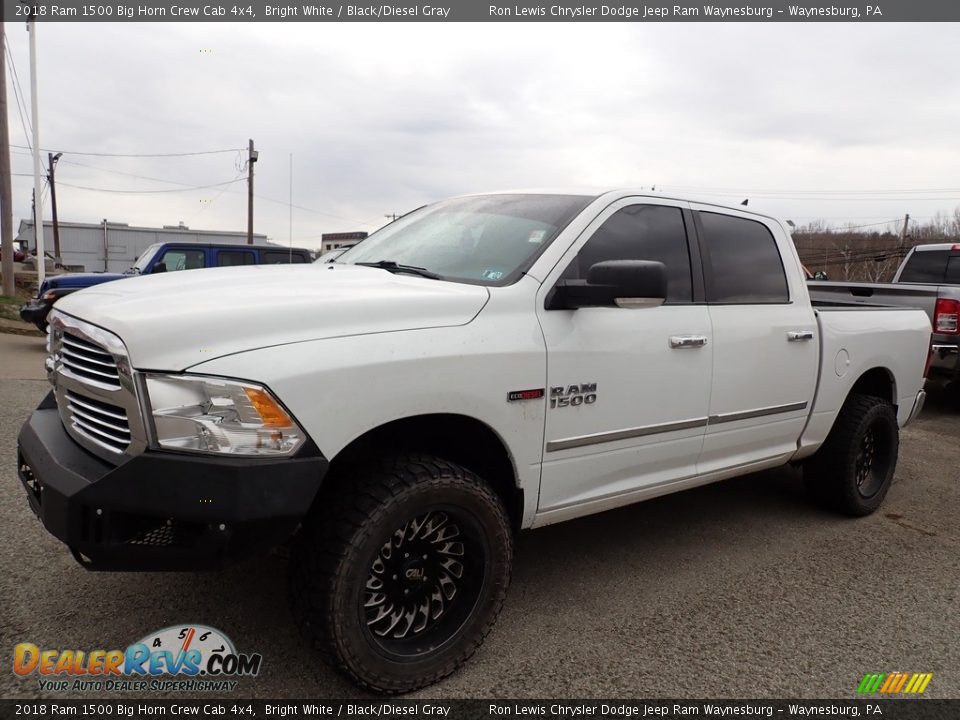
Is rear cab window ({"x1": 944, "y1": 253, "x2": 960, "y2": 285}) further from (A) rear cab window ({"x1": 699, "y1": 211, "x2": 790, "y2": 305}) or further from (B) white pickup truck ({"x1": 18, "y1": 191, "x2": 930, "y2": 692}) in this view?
(B) white pickup truck ({"x1": 18, "y1": 191, "x2": 930, "y2": 692})

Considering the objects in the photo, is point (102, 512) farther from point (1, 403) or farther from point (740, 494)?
point (1, 403)

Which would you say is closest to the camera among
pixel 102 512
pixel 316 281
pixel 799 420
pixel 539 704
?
pixel 102 512

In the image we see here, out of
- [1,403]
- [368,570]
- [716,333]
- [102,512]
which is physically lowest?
[1,403]

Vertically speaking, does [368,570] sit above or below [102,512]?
below

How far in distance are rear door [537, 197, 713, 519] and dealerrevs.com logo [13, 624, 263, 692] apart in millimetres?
1334

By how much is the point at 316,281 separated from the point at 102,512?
1.11 m

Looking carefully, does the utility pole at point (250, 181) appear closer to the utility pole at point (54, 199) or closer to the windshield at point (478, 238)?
the utility pole at point (54, 199)

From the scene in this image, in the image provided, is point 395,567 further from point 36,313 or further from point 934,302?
point 36,313

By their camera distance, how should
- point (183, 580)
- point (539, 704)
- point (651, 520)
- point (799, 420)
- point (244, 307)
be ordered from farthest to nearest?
point (651, 520), point (799, 420), point (183, 580), point (539, 704), point (244, 307)

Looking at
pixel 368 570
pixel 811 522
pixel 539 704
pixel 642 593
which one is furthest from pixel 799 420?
pixel 368 570

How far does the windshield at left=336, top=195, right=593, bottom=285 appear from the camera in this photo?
2928mm

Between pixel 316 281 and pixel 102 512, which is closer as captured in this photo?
pixel 102 512

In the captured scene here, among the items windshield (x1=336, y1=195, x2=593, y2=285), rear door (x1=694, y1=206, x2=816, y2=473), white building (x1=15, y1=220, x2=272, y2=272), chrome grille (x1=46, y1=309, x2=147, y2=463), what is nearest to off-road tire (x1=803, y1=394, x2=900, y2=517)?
rear door (x1=694, y1=206, x2=816, y2=473)

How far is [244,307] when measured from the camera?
2.23m
